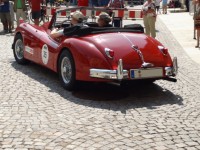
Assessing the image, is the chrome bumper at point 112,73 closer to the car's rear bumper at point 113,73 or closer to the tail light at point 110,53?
the car's rear bumper at point 113,73

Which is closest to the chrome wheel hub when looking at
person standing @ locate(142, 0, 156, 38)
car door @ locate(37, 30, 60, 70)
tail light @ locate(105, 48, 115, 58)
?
car door @ locate(37, 30, 60, 70)

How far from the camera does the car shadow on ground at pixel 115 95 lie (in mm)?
6023

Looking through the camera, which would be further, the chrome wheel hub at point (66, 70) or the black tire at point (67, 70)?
the chrome wheel hub at point (66, 70)

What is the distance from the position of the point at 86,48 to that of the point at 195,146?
2651 mm

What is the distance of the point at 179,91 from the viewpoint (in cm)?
683

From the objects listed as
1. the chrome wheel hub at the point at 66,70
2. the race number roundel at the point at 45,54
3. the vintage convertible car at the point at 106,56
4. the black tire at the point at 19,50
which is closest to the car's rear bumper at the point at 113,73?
the vintage convertible car at the point at 106,56

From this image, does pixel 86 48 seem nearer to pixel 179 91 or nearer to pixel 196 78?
pixel 179 91

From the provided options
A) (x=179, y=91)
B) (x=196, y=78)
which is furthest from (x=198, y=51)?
(x=179, y=91)

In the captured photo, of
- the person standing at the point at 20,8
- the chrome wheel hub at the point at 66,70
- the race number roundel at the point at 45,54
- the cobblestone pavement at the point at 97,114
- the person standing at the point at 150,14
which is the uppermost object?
the person standing at the point at 20,8

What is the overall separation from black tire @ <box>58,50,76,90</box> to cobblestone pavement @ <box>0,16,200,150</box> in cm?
13

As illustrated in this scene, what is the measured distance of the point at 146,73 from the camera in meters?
6.19

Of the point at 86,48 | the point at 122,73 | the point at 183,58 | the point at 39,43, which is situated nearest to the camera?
the point at 122,73

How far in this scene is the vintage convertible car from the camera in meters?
6.14

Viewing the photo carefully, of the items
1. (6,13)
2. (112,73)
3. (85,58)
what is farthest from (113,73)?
(6,13)
